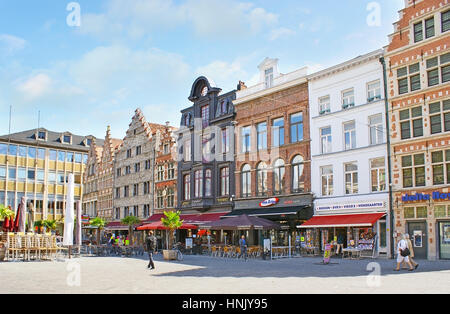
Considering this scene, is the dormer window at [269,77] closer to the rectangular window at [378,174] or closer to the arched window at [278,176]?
the arched window at [278,176]

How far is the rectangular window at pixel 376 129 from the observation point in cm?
2867

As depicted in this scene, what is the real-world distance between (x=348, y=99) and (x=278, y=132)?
629cm

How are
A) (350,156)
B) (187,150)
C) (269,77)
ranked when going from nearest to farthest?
(350,156) → (269,77) → (187,150)

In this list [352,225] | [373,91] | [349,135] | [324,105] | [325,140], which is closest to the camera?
[352,225]

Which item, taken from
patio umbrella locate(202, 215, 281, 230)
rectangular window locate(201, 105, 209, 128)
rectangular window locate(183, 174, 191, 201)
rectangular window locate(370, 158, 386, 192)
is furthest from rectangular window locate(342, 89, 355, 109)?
rectangular window locate(183, 174, 191, 201)

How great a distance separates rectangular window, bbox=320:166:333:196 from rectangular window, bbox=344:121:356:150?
1.87 m

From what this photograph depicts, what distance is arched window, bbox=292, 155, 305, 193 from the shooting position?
3319 cm

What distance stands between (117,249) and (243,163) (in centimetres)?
1135

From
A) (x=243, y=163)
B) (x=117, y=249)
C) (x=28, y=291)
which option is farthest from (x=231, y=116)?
(x=28, y=291)

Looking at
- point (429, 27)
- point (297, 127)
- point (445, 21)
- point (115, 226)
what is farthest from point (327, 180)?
point (115, 226)

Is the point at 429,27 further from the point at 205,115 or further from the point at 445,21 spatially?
the point at 205,115

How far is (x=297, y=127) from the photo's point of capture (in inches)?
1341

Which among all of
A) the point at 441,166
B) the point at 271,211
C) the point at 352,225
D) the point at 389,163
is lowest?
the point at 352,225
